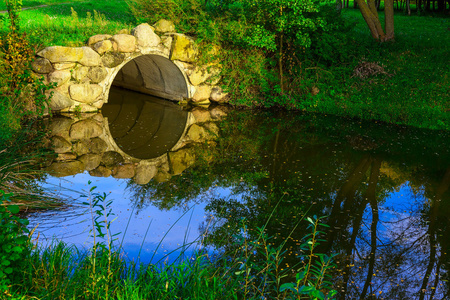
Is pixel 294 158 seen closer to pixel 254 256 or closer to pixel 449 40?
pixel 254 256

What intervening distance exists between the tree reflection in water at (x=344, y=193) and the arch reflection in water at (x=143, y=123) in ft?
3.93

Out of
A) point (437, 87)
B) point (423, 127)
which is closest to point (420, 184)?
point (423, 127)

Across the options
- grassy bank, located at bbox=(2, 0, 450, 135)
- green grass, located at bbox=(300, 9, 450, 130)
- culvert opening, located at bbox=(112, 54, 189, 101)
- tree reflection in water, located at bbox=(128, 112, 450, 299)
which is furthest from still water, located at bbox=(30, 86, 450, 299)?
culvert opening, located at bbox=(112, 54, 189, 101)

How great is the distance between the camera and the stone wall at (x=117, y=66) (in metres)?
12.9

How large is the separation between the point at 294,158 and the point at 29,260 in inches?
272

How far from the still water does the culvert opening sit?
2.01 metres

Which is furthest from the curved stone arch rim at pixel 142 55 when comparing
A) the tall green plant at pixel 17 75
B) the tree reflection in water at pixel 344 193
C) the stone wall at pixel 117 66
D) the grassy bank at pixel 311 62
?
the tree reflection in water at pixel 344 193

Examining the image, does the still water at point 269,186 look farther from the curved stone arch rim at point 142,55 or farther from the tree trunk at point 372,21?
the tree trunk at point 372,21

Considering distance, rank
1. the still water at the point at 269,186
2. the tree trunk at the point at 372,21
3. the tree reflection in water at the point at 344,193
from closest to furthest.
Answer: the tree reflection in water at the point at 344,193 < the still water at the point at 269,186 < the tree trunk at the point at 372,21

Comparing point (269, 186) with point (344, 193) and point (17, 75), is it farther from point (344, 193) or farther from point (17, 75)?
point (17, 75)

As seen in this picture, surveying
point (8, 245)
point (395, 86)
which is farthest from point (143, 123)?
point (8, 245)

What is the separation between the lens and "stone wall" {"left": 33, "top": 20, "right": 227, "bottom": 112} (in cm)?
1290

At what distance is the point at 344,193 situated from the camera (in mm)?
8312

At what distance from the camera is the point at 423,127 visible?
12867mm
